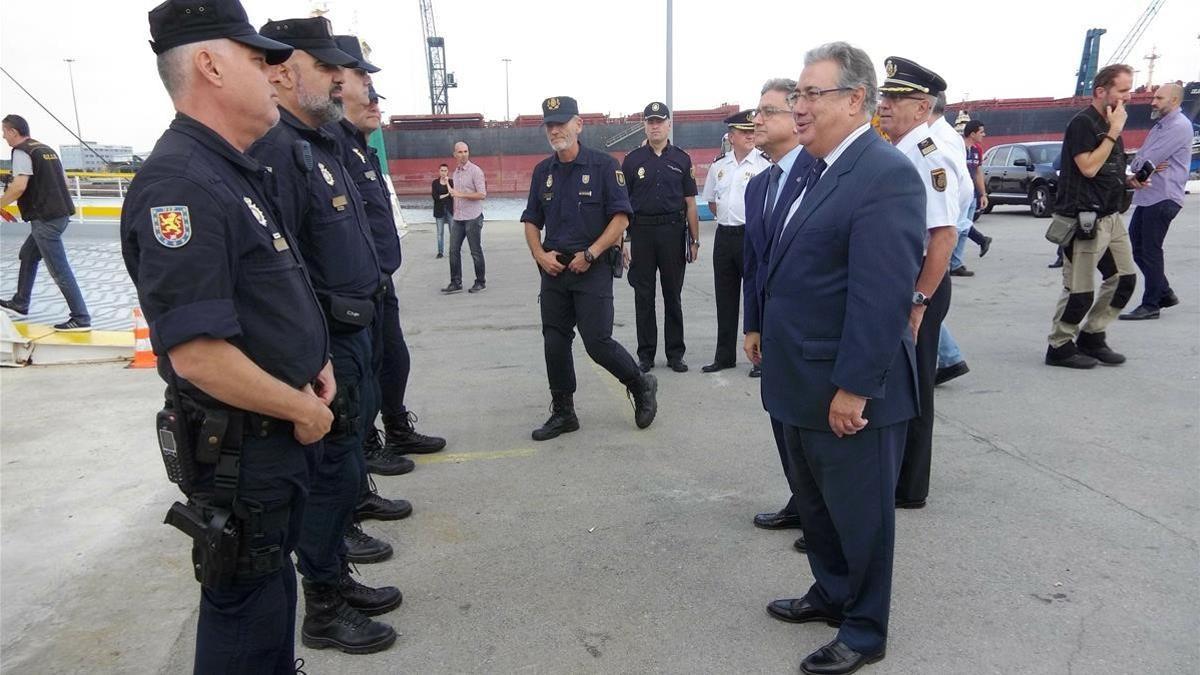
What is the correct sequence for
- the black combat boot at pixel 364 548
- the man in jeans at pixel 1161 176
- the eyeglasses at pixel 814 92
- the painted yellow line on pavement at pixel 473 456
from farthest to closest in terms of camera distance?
1. the man in jeans at pixel 1161 176
2. the painted yellow line on pavement at pixel 473 456
3. the black combat boot at pixel 364 548
4. the eyeglasses at pixel 814 92

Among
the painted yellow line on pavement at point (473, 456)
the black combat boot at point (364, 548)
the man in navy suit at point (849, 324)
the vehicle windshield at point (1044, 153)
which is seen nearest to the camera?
the man in navy suit at point (849, 324)

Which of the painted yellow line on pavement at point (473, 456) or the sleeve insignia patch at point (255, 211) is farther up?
the sleeve insignia patch at point (255, 211)

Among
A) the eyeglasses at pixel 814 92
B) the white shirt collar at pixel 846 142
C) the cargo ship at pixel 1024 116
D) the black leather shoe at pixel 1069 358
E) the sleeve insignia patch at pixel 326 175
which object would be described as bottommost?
the black leather shoe at pixel 1069 358

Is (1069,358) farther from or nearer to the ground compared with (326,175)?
nearer to the ground

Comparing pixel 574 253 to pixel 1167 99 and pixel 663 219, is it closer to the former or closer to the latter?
pixel 663 219

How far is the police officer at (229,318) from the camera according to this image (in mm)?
1678

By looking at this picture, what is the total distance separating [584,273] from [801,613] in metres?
2.44

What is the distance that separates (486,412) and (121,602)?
263cm

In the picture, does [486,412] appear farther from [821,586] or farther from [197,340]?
[197,340]

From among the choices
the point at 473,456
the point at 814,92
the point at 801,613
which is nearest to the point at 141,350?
the point at 473,456

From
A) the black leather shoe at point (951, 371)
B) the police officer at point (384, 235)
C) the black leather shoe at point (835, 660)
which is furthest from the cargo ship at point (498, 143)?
the black leather shoe at point (835, 660)

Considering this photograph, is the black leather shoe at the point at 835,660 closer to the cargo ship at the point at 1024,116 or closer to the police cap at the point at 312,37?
the police cap at the point at 312,37

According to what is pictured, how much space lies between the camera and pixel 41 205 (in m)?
7.29

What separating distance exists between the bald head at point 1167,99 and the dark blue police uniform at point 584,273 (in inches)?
191
